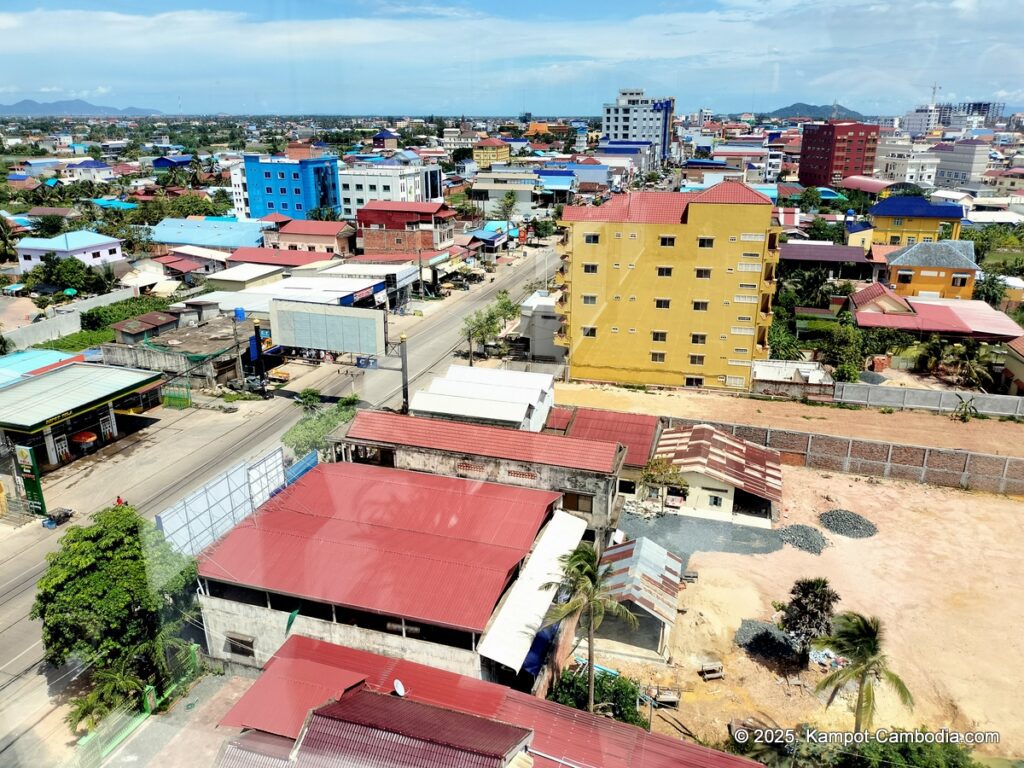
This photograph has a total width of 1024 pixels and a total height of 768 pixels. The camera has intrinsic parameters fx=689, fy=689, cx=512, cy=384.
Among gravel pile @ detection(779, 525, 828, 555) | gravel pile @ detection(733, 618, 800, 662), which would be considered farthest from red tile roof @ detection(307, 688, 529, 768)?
gravel pile @ detection(779, 525, 828, 555)

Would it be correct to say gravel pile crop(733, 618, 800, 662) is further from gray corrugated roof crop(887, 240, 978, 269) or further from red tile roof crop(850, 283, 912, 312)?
gray corrugated roof crop(887, 240, 978, 269)

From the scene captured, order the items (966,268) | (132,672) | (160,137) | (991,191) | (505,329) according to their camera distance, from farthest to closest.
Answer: (160,137) → (991,191) → (966,268) → (505,329) → (132,672)

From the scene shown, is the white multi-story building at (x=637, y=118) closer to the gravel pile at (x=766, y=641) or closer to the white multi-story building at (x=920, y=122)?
the white multi-story building at (x=920, y=122)

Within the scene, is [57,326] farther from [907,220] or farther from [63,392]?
[907,220]

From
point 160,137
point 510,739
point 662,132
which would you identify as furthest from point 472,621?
point 160,137

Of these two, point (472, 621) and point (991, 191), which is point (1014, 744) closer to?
point (472, 621)

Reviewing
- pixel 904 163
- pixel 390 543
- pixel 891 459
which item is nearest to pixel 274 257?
pixel 390 543
